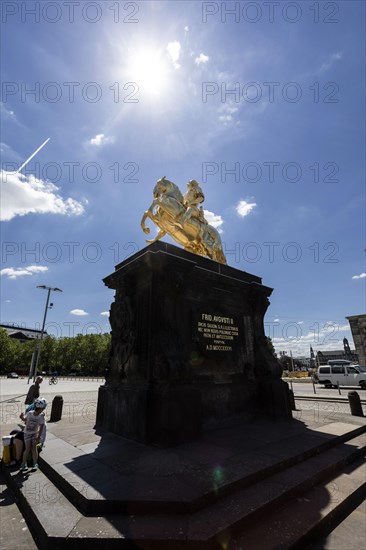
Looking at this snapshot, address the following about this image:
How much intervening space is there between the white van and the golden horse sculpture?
2421 centimetres

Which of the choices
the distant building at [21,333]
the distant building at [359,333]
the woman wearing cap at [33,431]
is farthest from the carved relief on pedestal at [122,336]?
the distant building at [21,333]

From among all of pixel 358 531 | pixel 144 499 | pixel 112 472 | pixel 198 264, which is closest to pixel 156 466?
pixel 112 472

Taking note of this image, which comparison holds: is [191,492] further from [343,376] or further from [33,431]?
[343,376]

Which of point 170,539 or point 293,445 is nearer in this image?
point 170,539

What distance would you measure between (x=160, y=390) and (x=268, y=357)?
13.4ft

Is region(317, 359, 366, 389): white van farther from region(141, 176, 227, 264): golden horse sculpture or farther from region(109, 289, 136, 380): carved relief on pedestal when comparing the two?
region(109, 289, 136, 380): carved relief on pedestal

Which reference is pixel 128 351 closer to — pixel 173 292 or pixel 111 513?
pixel 173 292

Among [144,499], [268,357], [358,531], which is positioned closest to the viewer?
[144,499]

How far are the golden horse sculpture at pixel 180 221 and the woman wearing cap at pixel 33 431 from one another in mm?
5154

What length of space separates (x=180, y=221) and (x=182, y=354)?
4.27m

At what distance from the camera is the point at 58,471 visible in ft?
13.8

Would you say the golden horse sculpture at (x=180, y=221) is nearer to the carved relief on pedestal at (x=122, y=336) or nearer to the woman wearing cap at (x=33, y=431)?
the carved relief on pedestal at (x=122, y=336)

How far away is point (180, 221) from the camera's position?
8.65 meters

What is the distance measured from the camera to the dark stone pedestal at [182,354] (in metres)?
5.65
